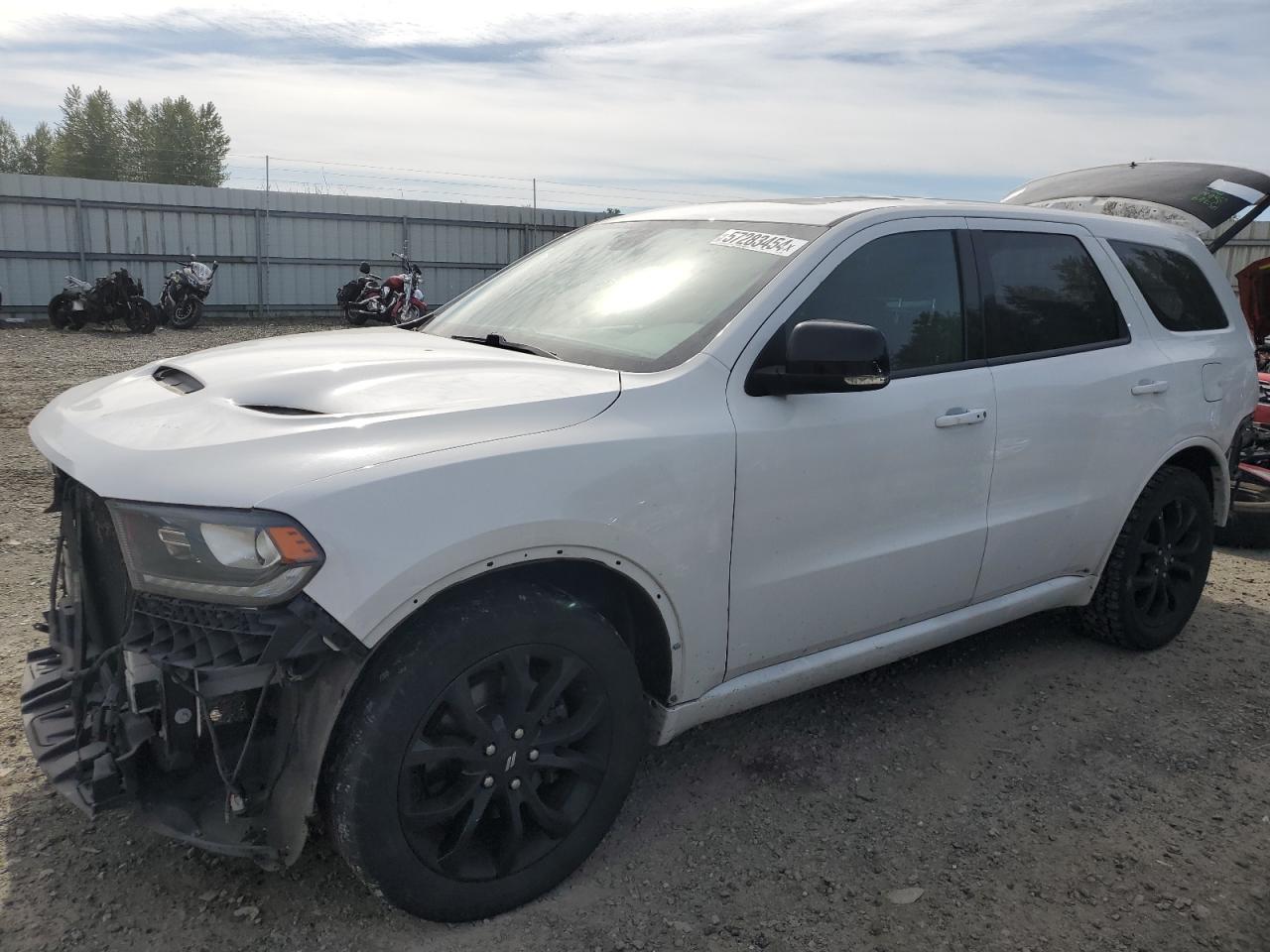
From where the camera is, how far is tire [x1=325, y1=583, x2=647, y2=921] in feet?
7.41

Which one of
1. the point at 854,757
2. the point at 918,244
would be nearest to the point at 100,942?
the point at 854,757

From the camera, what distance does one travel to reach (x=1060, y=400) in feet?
12.0

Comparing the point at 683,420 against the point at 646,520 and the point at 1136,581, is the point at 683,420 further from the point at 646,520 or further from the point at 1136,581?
the point at 1136,581

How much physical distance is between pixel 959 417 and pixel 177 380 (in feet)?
7.71

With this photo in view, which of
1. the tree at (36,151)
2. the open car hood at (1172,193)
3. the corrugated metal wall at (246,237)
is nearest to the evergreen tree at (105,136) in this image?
the tree at (36,151)

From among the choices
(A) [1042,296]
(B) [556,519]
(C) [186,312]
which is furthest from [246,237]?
A: (B) [556,519]

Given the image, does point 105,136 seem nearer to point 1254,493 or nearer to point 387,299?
point 387,299

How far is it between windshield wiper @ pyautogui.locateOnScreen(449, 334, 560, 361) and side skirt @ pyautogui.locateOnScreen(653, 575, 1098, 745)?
3.54ft

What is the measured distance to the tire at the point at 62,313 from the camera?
15.9 meters

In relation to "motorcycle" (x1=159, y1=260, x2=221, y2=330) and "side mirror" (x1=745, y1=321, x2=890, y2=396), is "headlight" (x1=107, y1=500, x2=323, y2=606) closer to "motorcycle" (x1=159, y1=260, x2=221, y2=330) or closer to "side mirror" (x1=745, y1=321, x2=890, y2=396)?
"side mirror" (x1=745, y1=321, x2=890, y2=396)

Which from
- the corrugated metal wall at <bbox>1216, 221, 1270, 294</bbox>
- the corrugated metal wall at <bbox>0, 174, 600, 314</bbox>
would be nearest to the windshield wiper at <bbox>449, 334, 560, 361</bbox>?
the corrugated metal wall at <bbox>0, 174, 600, 314</bbox>

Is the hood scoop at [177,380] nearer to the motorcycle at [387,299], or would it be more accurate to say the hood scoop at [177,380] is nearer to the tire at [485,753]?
the tire at [485,753]

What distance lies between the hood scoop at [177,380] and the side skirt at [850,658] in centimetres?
152

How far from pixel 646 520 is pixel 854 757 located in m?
1.40
